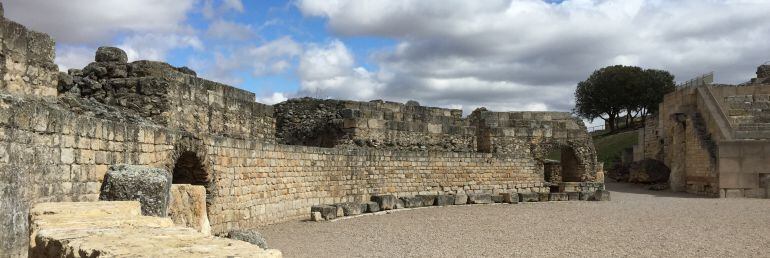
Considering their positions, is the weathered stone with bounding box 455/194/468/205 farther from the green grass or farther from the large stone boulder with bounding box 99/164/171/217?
the green grass

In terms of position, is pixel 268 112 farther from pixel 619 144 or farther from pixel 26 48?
pixel 619 144

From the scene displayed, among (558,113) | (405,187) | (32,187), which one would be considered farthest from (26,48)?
(558,113)

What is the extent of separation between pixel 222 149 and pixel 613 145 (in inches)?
1643

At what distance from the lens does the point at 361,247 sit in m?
10.7

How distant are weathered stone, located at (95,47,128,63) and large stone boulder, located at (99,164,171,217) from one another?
250 inches

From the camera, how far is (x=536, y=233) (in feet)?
41.6

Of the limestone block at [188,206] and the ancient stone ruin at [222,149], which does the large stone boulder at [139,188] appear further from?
the limestone block at [188,206]

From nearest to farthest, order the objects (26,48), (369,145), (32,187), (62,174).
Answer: (32,187) → (62,174) → (26,48) → (369,145)

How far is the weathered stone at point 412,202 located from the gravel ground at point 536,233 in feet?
2.37

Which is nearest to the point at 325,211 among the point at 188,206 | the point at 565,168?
the point at 188,206

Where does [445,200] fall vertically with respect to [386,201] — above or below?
below

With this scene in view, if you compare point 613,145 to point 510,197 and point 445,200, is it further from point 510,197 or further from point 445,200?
point 445,200

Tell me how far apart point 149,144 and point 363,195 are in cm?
966

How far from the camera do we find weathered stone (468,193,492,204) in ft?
67.2
